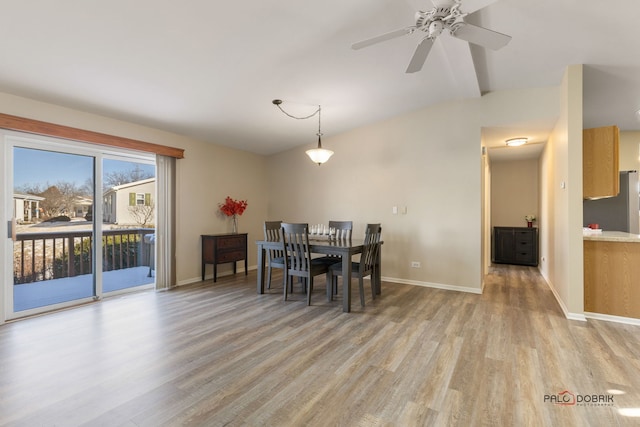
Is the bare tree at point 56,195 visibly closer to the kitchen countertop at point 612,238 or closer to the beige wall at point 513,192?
the kitchen countertop at point 612,238

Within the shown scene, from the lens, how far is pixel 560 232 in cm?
398

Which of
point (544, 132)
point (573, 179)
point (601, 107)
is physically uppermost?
point (601, 107)

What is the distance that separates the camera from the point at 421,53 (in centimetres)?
256

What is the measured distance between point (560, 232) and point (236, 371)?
426cm

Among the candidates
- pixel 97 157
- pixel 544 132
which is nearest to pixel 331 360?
pixel 97 157

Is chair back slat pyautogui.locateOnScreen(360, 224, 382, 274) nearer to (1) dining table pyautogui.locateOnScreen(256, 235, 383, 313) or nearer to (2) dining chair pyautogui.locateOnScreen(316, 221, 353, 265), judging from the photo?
(1) dining table pyautogui.locateOnScreen(256, 235, 383, 313)

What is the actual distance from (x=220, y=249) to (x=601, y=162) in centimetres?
555

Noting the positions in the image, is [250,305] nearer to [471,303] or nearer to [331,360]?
[331,360]

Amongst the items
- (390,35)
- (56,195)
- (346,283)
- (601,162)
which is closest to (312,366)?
(346,283)

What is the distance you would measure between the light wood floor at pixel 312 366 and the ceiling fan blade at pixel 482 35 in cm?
251

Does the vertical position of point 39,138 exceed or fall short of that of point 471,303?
it exceeds it

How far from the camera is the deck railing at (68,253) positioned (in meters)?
3.56

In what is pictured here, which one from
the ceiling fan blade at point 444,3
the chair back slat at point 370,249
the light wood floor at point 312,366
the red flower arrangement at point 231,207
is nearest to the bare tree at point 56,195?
the light wood floor at point 312,366

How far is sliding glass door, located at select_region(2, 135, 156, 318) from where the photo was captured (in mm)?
3473
